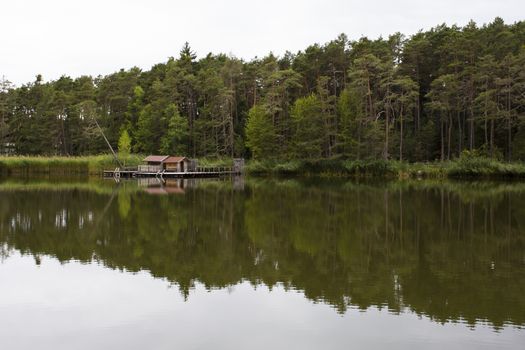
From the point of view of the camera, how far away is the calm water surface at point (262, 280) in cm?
870

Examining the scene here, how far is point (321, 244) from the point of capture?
16.0 m

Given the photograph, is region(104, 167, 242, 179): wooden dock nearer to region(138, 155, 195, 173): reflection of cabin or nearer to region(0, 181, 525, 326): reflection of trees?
region(138, 155, 195, 173): reflection of cabin

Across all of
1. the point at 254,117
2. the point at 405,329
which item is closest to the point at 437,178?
the point at 254,117

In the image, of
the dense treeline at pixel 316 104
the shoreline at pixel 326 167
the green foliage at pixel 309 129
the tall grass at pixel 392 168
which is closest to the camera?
the tall grass at pixel 392 168

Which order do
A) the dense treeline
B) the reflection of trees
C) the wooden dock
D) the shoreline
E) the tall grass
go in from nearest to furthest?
the reflection of trees < the tall grass < the shoreline < the dense treeline < the wooden dock

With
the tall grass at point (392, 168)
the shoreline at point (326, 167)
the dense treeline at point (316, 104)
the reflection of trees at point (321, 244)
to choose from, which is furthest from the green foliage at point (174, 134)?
the reflection of trees at point (321, 244)

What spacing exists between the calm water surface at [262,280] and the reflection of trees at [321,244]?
0.19ft

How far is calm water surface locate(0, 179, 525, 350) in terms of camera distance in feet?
28.5

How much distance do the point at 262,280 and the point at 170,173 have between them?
152ft

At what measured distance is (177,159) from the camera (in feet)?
192

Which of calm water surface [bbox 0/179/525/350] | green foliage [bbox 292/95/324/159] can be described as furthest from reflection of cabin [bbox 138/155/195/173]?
calm water surface [bbox 0/179/525/350]

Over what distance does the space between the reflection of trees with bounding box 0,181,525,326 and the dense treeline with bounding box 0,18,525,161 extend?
2609 centimetres

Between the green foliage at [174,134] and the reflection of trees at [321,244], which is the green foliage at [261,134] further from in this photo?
the reflection of trees at [321,244]

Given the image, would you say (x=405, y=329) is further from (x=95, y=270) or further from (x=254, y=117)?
(x=254, y=117)
